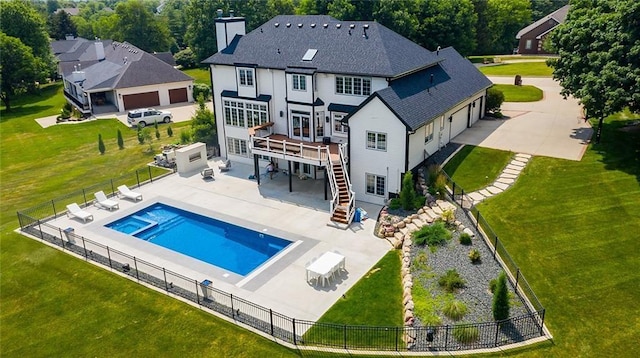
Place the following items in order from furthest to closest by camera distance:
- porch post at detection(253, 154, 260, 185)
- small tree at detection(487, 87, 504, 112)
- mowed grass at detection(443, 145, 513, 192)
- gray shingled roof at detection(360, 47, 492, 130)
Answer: small tree at detection(487, 87, 504, 112) → porch post at detection(253, 154, 260, 185) → mowed grass at detection(443, 145, 513, 192) → gray shingled roof at detection(360, 47, 492, 130)

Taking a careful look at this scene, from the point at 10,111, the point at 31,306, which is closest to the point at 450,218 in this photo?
the point at 31,306

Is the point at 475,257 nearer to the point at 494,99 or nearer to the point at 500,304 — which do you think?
the point at 500,304

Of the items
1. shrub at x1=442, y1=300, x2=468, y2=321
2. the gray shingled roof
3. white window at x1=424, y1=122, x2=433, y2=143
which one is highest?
the gray shingled roof

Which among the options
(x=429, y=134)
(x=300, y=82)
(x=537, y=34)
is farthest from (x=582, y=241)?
(x=537, y=34)

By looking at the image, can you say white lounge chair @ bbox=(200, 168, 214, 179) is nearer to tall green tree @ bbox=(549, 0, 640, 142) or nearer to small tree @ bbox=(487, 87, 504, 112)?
small tree @ bbox=(487, 87, 504, 112)

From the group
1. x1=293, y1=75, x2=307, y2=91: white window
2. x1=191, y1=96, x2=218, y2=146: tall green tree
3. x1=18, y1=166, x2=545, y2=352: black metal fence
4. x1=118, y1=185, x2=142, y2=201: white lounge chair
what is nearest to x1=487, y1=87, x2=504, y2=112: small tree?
x1=293, y1=75, x2=307, y2=91: white window

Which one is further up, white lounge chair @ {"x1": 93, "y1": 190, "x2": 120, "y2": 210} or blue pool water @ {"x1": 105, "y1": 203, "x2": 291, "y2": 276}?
white lounge chair @ {"x1": 93, "y1": 190, "x2": 120, "y2": 210}
